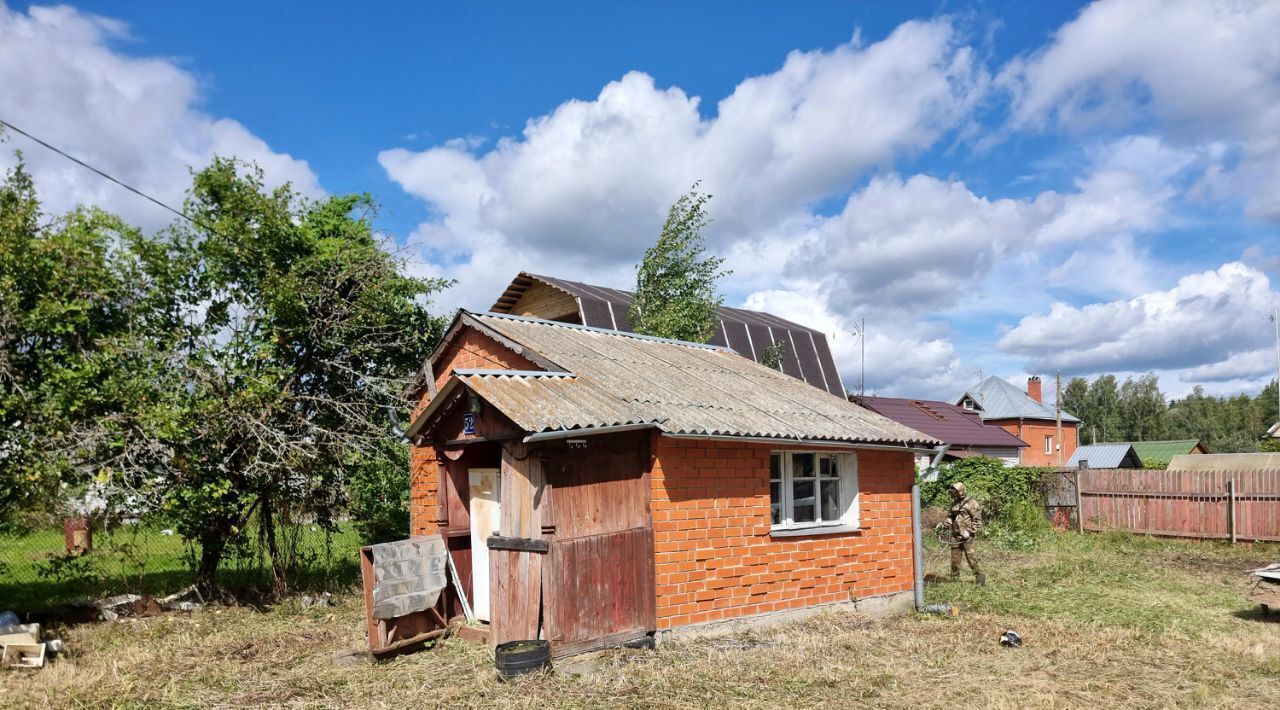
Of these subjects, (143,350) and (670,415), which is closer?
(670,415)

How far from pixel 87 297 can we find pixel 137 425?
74.6 inches

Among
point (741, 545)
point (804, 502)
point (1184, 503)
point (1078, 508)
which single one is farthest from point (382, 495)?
point (1184, 503)

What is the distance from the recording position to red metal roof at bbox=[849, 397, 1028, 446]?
2845 centimetres

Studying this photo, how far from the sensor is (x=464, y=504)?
996cm

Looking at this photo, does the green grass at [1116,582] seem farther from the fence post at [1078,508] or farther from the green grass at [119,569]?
the green grass at [119,569]

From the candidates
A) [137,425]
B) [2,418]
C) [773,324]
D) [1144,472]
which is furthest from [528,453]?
[773,324]

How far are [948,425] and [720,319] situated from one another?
1182cm

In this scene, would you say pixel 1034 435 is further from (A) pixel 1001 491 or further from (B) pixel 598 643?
(B) pixel 598 643

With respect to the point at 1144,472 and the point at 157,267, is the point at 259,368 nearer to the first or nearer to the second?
the point at 157,267

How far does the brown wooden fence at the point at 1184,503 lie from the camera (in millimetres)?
17219

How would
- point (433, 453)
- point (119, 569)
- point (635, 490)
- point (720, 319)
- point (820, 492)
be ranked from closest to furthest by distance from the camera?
point (635, 490) → point (820, 492) → point (433, 453) → point (119, 569) → point (720, 319)

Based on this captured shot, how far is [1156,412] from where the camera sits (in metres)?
82.9

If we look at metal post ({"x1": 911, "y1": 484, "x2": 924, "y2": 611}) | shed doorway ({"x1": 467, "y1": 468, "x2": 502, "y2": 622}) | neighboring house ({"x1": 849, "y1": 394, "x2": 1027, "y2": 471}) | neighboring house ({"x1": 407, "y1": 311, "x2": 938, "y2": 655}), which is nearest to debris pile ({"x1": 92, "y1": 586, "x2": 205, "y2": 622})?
neighboring house ({"x1": 407, "y1": 311, "x2": 938, "y2": 655})

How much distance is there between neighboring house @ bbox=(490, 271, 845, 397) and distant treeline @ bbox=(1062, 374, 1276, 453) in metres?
61.3
